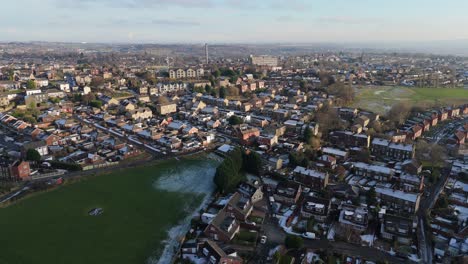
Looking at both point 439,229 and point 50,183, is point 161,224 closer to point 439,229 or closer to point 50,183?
point 50,183

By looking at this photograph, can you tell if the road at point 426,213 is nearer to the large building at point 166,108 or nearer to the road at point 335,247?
the road at point 335,247

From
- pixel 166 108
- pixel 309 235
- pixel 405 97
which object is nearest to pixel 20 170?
pixel 309 235

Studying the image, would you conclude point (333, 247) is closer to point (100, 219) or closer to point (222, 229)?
point (222, 229)

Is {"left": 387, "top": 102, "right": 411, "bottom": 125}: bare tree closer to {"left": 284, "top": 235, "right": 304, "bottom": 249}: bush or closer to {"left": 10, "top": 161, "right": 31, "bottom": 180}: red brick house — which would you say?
{"left": 284, "top": 235, "right": 304, "bottom": 249}: bush

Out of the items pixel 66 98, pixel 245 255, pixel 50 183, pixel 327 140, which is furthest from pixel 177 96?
pixel 245 255

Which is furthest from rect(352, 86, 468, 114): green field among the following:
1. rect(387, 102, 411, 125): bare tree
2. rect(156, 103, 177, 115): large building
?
rect(156, 103, 177, 115): large building
